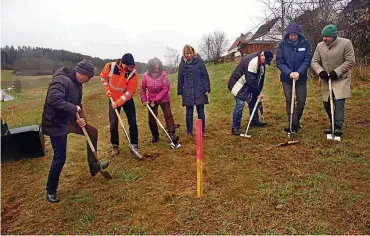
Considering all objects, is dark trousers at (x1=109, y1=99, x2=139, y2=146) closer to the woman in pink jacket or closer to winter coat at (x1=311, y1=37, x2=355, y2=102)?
the woman in pink jacket

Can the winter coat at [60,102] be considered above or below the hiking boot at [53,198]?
above

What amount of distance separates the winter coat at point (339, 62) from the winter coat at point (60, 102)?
14.6 feet

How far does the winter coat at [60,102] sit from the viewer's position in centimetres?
390

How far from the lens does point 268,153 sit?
5.48 meters

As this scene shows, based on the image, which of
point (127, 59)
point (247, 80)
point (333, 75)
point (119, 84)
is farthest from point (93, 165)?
point (333, 75)

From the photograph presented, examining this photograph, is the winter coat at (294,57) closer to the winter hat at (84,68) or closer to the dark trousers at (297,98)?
the dark trousers at (297,98)

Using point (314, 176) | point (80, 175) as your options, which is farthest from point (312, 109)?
point (80, 175)

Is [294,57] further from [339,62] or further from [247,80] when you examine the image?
[247,80]

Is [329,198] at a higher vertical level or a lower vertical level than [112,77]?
lower

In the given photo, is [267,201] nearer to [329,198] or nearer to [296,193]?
[296,193]

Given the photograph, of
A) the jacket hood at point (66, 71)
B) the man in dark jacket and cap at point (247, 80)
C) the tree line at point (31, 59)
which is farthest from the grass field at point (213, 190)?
the tree line at point (31, 59)

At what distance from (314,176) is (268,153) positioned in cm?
120

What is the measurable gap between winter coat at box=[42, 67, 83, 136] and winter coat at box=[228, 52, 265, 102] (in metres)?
3.60

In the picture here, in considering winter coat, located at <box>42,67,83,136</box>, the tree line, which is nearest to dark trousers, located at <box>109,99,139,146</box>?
winter coat, located at <box>42,67,83,136</box>
